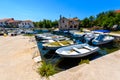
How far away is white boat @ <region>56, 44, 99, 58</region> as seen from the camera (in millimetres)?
12239

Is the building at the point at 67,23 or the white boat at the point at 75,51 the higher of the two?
the building at the point at 67,23

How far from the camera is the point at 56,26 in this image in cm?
7325

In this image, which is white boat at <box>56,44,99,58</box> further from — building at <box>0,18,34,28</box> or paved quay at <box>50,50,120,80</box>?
building at <box>0,18,34,28</box>

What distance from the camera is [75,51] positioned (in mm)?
13977

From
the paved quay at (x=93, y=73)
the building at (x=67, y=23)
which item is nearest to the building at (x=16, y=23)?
the building at (x=67, y=23)

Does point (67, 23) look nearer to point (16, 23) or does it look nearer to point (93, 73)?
point (16, 23)

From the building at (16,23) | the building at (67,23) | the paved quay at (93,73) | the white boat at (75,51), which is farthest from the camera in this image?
the building at (16,23)

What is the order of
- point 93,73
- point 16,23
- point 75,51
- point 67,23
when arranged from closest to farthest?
point 93,73 → point 75,51 → point 67,23 → point 16,23

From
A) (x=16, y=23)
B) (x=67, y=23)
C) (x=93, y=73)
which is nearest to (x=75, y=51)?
(x=93, y=73)

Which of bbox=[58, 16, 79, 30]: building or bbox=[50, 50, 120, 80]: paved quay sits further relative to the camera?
bbox=[58, 16, 79, 30]: building

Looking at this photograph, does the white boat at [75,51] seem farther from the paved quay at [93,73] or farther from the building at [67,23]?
the building at [67,23]

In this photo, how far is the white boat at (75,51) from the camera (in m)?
12.2

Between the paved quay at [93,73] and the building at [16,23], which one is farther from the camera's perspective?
the building at [16,23]

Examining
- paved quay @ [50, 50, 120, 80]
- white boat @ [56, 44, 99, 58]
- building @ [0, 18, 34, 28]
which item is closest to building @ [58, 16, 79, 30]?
building @ [0, 18, 34, 28]
